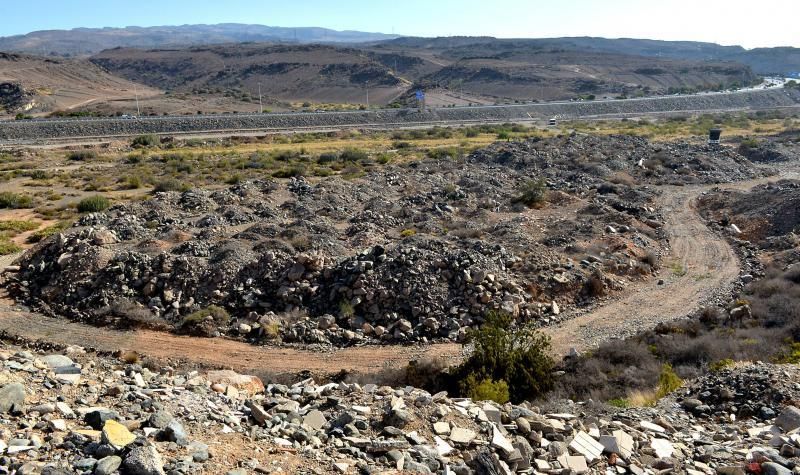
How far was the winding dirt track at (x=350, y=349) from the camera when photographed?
52.2ft

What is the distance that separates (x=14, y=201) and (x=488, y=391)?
103 ft

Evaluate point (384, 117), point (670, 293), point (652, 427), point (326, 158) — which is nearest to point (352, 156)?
point (326, 158)

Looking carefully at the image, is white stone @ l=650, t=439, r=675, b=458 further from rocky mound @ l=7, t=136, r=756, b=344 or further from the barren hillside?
the barren hillside

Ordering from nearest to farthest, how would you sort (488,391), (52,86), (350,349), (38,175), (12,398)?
(12,398) → (488,391) → (350,349) → (38,175) → (52,86)

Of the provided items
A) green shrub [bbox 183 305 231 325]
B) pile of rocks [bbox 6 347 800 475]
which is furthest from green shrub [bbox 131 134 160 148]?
pile of rocks [bbox 6 347 800 475]

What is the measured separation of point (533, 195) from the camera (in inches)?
1226

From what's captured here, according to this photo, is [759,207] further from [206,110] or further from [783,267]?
[206,110]

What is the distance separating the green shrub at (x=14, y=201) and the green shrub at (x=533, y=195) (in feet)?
84.1

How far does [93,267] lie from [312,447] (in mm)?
14184

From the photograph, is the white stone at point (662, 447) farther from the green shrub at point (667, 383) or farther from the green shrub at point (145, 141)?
the green shrub at point (145, 141)

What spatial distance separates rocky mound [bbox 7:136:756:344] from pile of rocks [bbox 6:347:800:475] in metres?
6.37

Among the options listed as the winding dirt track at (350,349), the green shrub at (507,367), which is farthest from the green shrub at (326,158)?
the green shrub at (507,367)

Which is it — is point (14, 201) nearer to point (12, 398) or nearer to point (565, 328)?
point (12, 398)

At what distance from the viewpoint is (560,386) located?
44.5 ft
